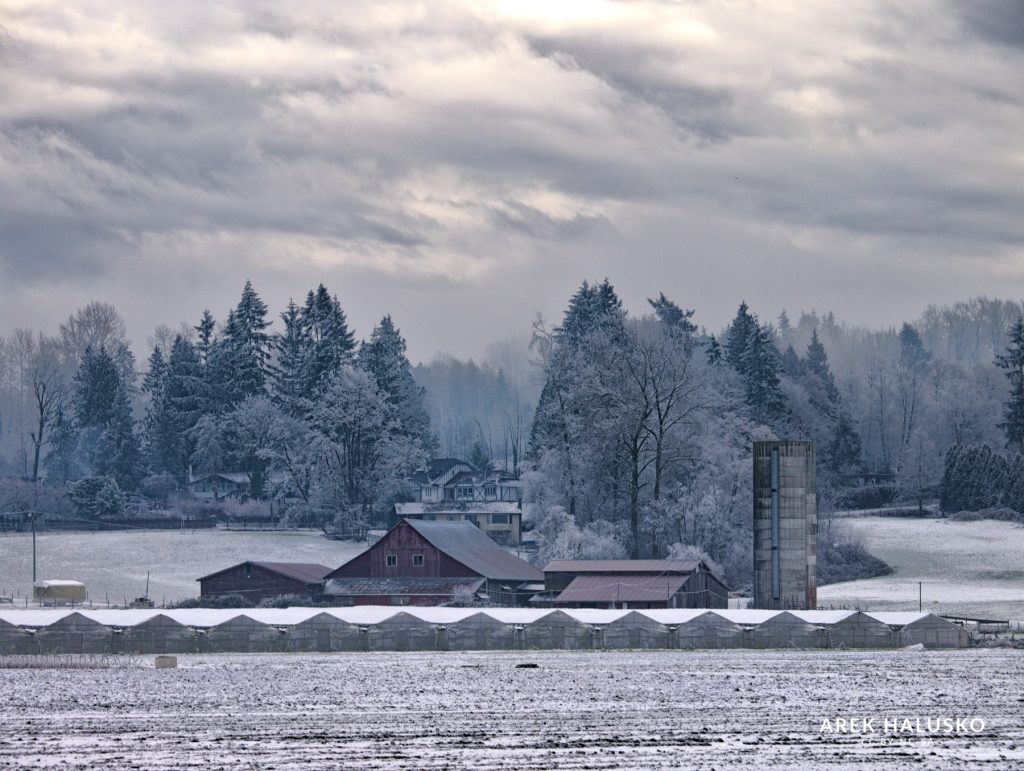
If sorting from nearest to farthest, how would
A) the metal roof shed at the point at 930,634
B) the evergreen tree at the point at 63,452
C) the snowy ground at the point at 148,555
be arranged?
the metal roof shed at the point at 930,634 → the snowy ground at the point at 148,555 → the evergreen tree at the point at 63,452

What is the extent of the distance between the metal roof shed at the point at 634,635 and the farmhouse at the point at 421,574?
28.5 metres

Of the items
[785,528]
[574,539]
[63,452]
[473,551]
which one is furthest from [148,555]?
[63,452]

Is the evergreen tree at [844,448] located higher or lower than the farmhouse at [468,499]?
higher

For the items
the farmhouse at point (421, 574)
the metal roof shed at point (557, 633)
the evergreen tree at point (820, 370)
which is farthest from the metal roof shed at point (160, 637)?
the evergreen tree at point (820, 370)

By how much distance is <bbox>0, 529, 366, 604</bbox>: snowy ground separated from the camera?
334 feet

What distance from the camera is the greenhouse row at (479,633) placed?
55.1 m

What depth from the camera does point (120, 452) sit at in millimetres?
151375

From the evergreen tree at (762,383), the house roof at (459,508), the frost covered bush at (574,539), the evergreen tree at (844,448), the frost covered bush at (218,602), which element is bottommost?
the frost covered bush at (218,602)

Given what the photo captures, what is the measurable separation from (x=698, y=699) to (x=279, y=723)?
10.6 meters

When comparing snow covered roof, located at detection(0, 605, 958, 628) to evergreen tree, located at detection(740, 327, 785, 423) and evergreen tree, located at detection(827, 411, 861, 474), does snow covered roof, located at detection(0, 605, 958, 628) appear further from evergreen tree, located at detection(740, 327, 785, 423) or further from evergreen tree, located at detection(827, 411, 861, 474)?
evergreen tree, located at detection(827, 411, 861, 474)

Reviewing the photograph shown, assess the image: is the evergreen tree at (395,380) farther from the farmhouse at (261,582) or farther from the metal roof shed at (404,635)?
the metal roof shed at (404,635)

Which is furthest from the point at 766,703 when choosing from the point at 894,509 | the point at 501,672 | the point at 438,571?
Result: the point at 894,509

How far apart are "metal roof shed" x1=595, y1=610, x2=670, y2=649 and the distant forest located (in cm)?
3544

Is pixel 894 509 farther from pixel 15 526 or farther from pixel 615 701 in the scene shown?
pixel 615 701
